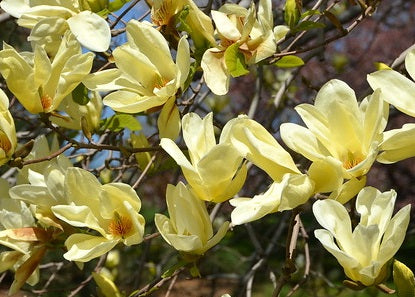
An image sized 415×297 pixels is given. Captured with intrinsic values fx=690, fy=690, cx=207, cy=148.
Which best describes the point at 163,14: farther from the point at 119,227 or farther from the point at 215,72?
the point at 119,227

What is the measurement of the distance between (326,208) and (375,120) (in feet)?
0.37

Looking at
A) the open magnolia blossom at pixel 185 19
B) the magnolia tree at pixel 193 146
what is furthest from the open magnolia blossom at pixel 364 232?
the open magnolia blossom at pixel 185 19

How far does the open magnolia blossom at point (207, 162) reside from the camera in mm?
771

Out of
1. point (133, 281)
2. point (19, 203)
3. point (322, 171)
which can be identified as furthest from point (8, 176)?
point (322, 171)

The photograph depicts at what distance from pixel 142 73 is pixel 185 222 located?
22 centimetres

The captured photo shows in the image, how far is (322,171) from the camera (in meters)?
0.76

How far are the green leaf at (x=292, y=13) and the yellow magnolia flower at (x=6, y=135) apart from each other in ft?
1.48

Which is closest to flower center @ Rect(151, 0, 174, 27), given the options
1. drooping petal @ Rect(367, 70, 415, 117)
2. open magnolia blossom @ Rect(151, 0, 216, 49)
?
open magnolia blossom @ Rect(151, 0, 216, 49)

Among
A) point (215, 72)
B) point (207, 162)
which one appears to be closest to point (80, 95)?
point (215, 72)

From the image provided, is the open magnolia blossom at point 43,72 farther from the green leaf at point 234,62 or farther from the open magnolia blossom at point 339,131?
the open magnolia blossom at point 339,131

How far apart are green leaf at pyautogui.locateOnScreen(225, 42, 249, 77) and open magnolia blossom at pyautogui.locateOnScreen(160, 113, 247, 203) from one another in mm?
106

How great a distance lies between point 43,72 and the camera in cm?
92

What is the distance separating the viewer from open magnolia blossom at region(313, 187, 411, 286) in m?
0.73

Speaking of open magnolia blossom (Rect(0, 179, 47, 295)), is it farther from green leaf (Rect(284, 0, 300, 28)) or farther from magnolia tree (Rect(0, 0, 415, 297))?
green leaf (Rect(284, 0, 300, 28))
